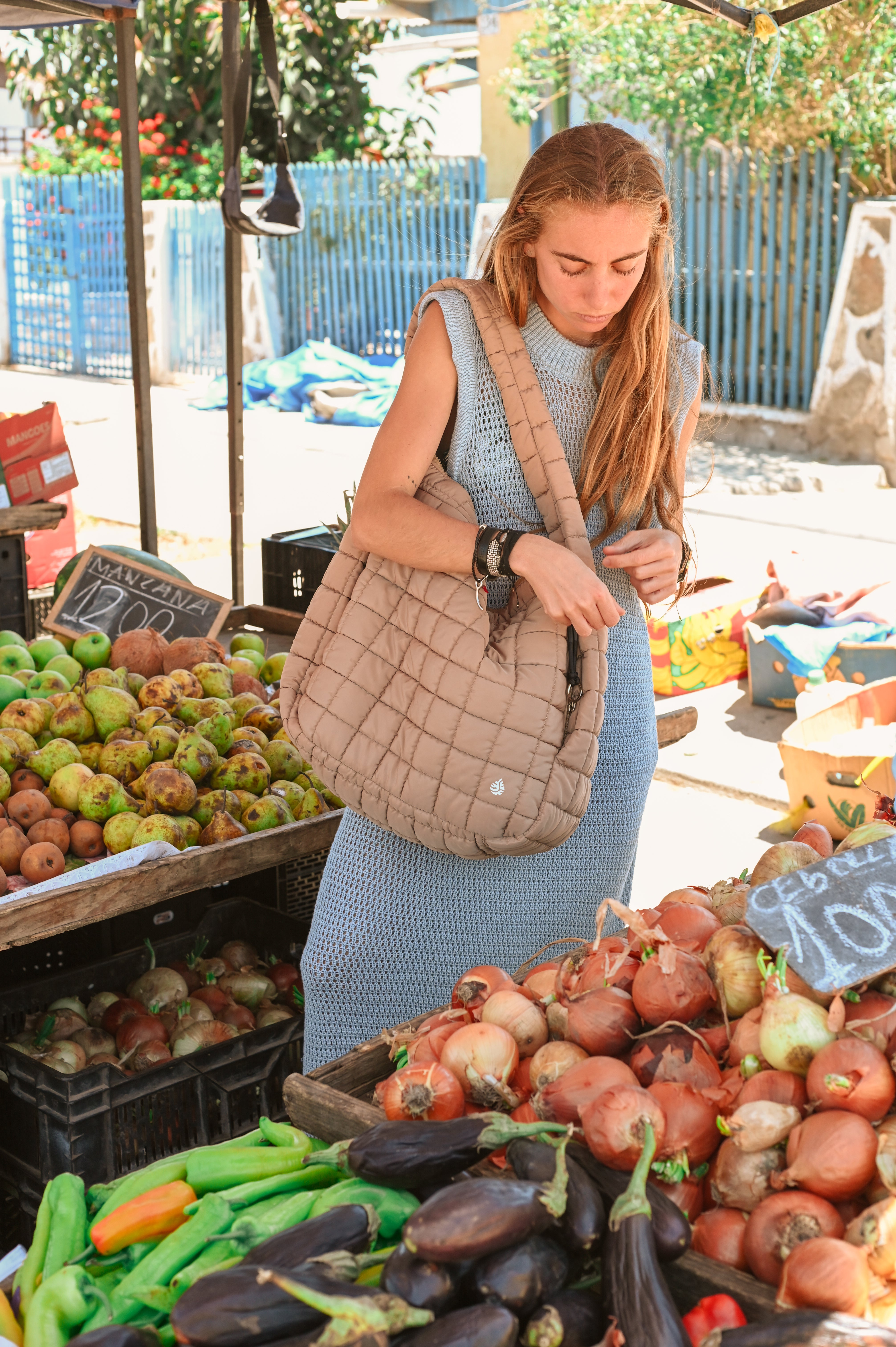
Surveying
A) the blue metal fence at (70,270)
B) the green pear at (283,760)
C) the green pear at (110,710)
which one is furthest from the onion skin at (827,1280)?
the blue metal fence at (70,270)

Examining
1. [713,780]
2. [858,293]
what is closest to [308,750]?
[713,780]

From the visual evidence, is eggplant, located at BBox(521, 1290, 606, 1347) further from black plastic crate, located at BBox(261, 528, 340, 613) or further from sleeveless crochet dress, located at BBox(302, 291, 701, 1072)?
black plastic crate, located at BBox(261, 528, 340, 613)

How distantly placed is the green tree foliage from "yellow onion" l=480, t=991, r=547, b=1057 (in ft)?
26.5

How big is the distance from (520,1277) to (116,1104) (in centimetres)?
139

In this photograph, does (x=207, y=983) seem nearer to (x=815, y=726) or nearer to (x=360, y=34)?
(x=815, y=726)

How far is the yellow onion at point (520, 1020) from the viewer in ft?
5.33

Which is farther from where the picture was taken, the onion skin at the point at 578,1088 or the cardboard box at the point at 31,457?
the cardboard box at the point at 31,457

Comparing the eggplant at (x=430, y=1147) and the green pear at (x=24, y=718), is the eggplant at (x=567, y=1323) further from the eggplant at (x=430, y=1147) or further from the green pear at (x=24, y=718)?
the green pear at (x=24, y=718)

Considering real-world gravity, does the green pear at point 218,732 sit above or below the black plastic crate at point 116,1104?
above

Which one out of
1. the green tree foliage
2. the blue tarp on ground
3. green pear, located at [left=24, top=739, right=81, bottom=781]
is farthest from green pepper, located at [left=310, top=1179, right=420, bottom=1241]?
the blue tarp on ground

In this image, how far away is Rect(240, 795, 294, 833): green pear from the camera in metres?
2.85

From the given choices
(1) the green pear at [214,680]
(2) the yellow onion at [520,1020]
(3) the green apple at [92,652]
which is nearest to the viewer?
(2) the yellow onion at [520,1020]

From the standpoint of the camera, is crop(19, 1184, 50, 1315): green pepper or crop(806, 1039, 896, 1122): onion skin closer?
crop(806, 1039, 896, 1122): onion skin

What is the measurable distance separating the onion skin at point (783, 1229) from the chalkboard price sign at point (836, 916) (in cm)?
25
